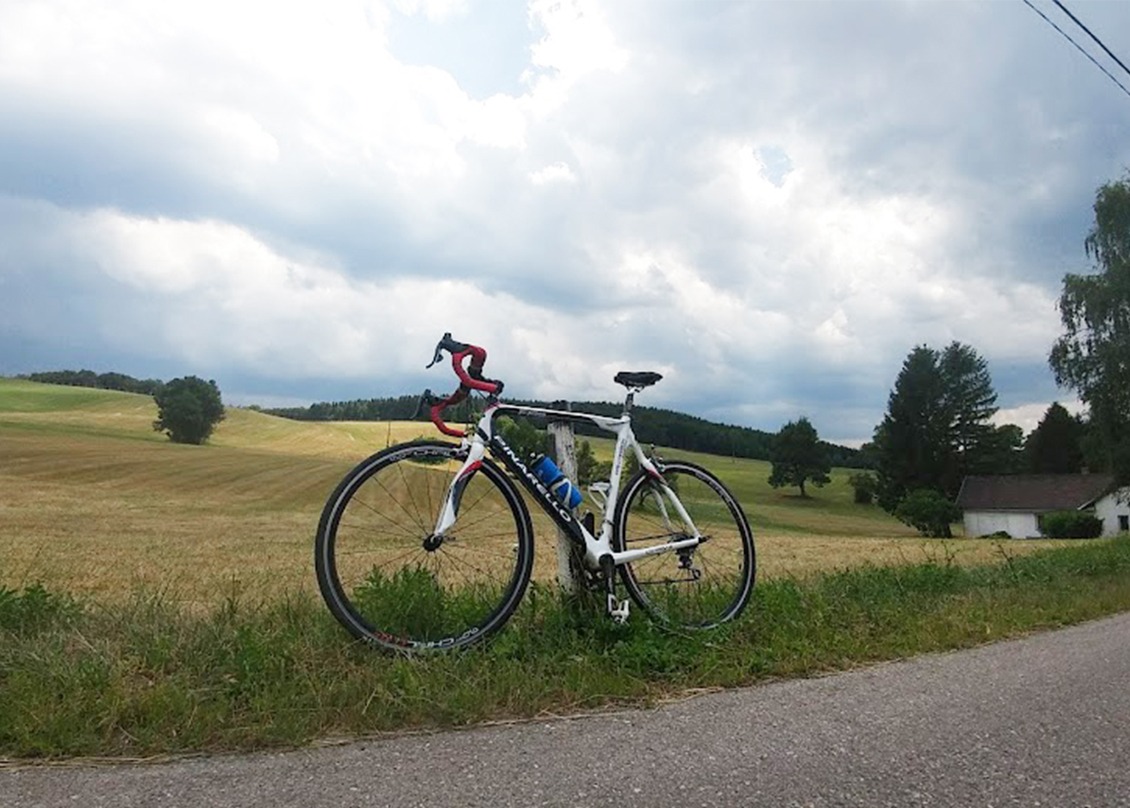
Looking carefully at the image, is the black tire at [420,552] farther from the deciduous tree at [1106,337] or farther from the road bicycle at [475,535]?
the deciduous tree at [1106,337]

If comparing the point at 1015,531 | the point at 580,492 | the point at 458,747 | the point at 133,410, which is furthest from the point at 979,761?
the point at 133,410

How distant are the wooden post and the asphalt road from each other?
46.4 inches

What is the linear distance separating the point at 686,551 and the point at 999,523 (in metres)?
75.6

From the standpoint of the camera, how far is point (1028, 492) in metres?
72.3

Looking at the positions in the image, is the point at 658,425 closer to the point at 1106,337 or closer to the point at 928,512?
the point at 1106,337

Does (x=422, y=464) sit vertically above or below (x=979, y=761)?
above

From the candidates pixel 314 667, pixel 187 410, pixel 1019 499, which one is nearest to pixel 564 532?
pixel 314 667

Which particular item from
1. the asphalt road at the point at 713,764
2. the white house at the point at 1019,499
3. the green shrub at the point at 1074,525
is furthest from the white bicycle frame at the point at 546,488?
the white house at the point at 1019,499

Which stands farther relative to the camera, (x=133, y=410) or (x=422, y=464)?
(x=133, y=410)

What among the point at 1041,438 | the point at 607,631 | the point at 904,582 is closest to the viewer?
the point at 607,631

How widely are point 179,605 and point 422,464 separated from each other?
5.34 ft

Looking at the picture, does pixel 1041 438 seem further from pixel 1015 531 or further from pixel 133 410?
pixel 133 410

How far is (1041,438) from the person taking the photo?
8562 cm

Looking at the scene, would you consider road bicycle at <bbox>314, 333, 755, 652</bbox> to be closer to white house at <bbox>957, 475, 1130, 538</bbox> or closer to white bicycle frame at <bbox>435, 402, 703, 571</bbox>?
white bicycle frame at <bbox>435, 402, 703, 571</bbox>
